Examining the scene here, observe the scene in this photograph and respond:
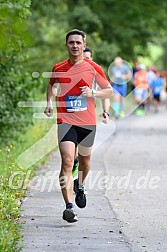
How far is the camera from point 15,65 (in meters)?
15.3

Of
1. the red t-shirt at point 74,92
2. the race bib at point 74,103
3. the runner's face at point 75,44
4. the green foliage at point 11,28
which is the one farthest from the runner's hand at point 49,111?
the green foliage at point 11,28

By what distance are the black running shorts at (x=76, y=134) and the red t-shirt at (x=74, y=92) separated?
55mm

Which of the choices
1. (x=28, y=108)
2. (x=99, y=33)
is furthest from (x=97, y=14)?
(x=28, y=108)

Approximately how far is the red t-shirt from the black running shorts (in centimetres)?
6

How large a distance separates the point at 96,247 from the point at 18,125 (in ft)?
26.3

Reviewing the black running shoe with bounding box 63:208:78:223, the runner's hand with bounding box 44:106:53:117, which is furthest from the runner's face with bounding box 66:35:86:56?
the black running shoe with bounding box 63:208:78:223

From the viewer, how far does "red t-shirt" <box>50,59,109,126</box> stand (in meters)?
9.70

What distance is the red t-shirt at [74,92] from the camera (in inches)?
382

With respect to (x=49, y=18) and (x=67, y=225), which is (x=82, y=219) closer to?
(x=67, y=225)

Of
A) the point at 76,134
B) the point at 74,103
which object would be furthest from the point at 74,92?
the point at 76,134

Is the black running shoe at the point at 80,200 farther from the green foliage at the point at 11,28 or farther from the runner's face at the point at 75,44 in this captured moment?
the green foliage at the point at 11,28

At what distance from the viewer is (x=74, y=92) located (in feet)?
31.8

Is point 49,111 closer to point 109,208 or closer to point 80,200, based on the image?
point 80,200

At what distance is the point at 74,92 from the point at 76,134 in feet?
1.51
